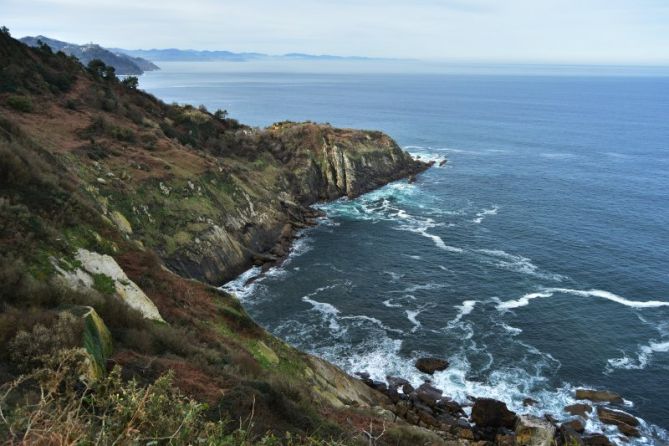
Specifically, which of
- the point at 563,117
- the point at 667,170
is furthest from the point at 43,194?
the point at 563,117

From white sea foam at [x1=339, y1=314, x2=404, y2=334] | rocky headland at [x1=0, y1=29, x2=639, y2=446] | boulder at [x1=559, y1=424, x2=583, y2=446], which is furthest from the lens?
white sea foam at [x1=339, y1=314, x2=404, y2=334]

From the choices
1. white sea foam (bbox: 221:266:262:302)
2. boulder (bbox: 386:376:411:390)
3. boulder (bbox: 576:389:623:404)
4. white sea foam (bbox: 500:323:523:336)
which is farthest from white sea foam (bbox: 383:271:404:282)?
boulder (bbox: 576:389:623:404)

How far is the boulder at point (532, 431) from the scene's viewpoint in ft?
98.0

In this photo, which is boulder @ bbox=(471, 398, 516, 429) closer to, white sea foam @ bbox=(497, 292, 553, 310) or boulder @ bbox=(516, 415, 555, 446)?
boulder @ bbox=(516, 415, 555, 446)

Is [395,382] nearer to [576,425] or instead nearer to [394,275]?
[576,425]

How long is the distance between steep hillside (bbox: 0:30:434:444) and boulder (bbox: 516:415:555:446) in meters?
9.36

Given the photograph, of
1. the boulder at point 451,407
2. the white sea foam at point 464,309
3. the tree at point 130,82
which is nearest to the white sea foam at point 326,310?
the white sea foam at point 464,309

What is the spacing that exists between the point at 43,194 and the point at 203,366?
1556cm

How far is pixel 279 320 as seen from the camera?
1863 inches

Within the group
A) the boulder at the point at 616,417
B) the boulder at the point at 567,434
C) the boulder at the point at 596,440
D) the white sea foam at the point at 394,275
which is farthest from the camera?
the white sea foam at the point at 394,275

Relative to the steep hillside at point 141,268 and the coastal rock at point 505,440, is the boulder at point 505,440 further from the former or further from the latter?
the steep hillside at point 141,268

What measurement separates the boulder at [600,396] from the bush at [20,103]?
69.8m

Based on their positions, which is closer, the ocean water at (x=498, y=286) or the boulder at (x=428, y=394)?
the boulder at (x=428, y=394)

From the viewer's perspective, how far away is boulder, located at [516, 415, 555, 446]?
2986cm
